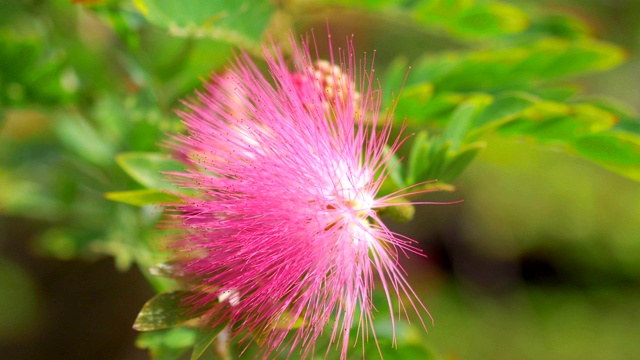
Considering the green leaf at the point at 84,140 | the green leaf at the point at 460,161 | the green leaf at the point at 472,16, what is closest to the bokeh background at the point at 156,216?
the green leaf at the point at 84,140

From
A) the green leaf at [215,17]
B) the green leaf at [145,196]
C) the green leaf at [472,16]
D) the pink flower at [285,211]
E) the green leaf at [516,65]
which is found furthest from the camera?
the green leaf at [472,16]

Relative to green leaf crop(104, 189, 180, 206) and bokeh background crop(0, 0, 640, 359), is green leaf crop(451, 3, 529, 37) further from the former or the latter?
green leaf crop(104, 189, 180, 206)

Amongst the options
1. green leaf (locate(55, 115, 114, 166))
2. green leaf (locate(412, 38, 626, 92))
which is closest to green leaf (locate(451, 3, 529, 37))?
green leaf (locate(412, 38, 626, 92))

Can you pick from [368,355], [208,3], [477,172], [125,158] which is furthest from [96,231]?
[477,172]

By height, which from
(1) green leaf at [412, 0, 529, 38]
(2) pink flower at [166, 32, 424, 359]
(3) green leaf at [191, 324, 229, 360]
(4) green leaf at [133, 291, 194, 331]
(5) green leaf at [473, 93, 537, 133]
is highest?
(1) green leaf at [412, 0, 529, 38]

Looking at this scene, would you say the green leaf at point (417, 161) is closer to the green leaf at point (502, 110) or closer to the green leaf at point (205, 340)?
the green leaf at point (502, 110)

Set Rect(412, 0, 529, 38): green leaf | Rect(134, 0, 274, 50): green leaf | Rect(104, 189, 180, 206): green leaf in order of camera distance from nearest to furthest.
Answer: Rect(104, 189, 180, 206): green leaf
Rect(134, 0, 274, 50): green leaf
Rect(412, 0, 529, 38): green leaf
